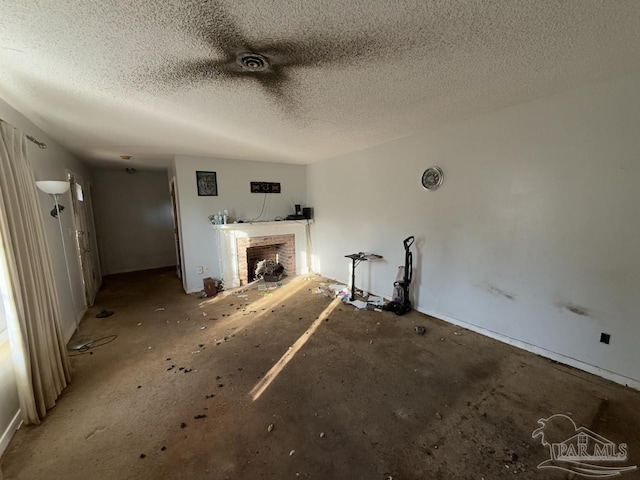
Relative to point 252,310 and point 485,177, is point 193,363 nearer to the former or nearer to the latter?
point 252,310

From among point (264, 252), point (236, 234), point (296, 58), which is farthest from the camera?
point (264, 252)

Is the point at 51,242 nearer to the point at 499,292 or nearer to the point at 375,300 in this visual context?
the point at 375,300

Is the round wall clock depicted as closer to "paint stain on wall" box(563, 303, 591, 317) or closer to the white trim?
"paint stain on wall" box(563, 303, 591, 317)

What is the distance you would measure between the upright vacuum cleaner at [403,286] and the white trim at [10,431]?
3453mm

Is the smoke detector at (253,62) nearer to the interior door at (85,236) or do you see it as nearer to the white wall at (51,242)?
the white wall at (51,242)

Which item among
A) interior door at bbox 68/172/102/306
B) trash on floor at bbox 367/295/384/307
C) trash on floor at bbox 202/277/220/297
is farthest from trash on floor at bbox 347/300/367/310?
interior door at bbox 68/172/102/306

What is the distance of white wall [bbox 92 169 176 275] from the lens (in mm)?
5656

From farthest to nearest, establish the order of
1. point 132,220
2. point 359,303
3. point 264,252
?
point 132,220 < point 264,252 < point 359,303

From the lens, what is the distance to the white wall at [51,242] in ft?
5.57

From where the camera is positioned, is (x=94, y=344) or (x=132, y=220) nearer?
(x=94, y=344)

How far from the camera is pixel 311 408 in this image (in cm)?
188

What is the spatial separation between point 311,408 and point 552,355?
7.45ft

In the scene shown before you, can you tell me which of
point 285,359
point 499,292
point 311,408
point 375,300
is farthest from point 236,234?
point 499,292

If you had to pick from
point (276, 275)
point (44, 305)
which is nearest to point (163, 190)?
point (276, 275)
